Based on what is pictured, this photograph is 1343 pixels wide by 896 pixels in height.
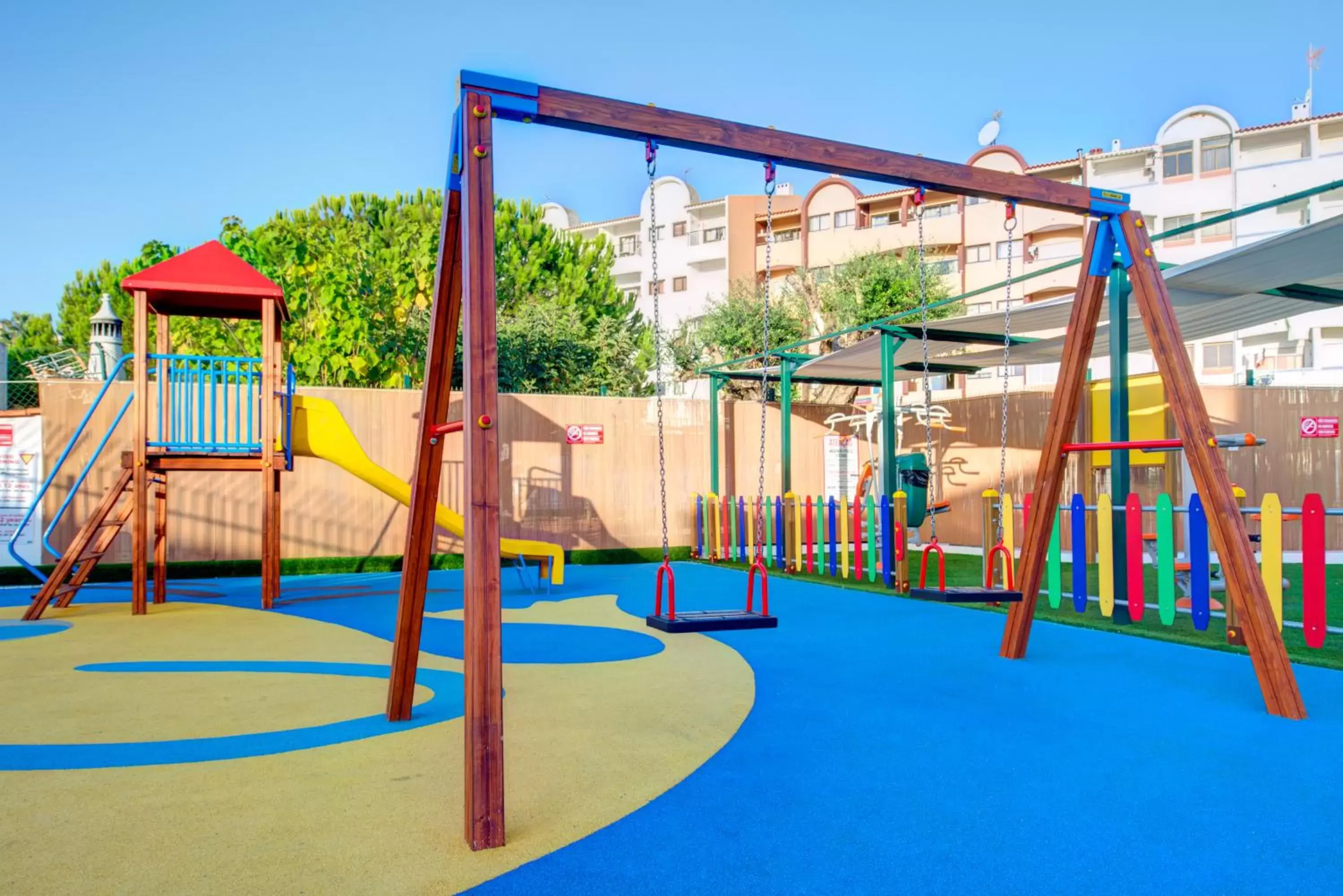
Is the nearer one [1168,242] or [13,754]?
[13,754]

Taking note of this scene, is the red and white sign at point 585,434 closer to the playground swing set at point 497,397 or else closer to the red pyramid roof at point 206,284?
the red pyramid roof at point 206,284

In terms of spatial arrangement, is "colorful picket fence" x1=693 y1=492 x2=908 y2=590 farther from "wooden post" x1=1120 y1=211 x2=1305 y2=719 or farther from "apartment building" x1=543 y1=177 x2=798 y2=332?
"apartment building" x1=543 y1=177 x2=798 y2=332

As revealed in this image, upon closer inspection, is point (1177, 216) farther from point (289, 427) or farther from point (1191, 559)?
point (289, 427)

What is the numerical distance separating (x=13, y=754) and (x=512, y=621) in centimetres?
419

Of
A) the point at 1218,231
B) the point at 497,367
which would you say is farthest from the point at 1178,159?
the point at 497,367

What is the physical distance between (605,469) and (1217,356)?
86.9 ft

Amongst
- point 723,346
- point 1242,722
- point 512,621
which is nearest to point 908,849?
point 1242,722

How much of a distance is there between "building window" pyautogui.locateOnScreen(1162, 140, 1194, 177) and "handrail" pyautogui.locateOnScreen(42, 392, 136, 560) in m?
33.6

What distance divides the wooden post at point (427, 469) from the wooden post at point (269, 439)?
201 inches

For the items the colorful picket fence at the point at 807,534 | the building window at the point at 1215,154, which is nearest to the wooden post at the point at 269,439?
the colorful picket fence at the point at 807,534

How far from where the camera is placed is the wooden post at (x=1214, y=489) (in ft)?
14.1

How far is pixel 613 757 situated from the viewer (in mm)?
3709

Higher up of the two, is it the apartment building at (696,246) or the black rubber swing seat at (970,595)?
the apartment building at (696,246)

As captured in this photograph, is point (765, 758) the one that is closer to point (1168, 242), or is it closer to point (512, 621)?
point (512, 621)
